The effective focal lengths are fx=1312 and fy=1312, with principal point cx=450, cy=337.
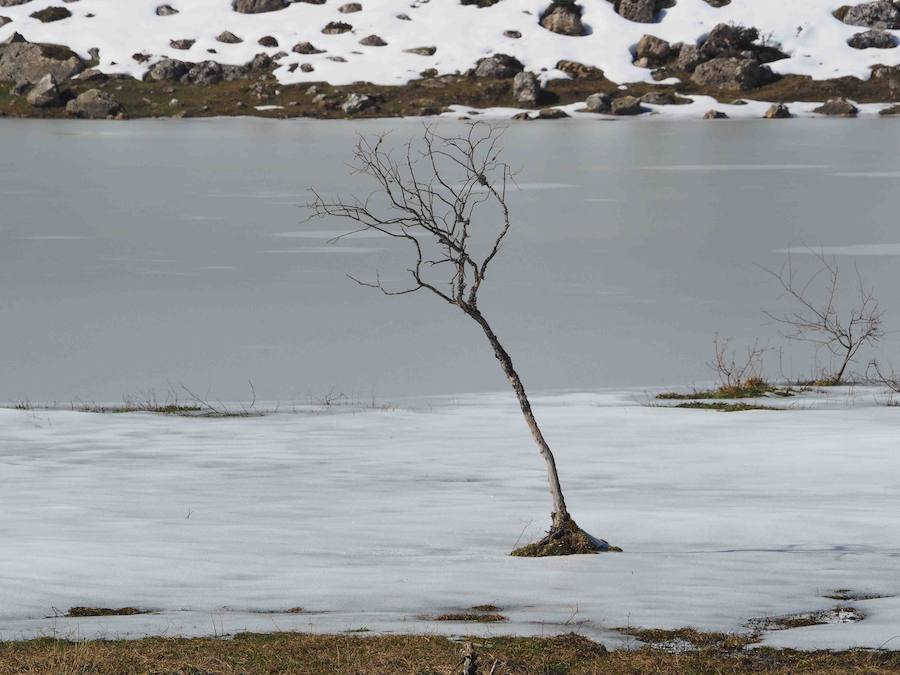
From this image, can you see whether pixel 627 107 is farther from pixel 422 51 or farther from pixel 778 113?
pixel 422 51

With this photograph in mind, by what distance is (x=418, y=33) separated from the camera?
10794 cm

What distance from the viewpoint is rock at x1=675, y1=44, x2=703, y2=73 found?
3957 inches

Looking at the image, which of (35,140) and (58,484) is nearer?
(58,484)

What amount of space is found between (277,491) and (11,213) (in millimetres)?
26197

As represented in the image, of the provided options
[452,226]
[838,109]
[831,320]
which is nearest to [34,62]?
[838,109]

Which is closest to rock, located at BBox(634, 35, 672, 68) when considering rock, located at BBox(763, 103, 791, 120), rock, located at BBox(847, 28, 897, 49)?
rock, located at BBox(847, 28, 897, 49)

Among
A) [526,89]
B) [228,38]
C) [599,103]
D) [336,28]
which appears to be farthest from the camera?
[336,28]

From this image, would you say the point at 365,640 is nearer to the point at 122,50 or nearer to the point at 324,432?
the point at 324,432

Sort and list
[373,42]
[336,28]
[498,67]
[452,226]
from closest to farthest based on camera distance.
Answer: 1. [452,226]
2. [498,67]
3. [373,42]
4. [336,28]

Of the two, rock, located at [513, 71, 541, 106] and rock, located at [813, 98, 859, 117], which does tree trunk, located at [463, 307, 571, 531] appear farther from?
rock, located at [513, 71, 541, 106]

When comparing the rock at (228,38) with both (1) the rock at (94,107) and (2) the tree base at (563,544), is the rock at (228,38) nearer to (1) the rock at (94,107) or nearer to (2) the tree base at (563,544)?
(1) the rock at (94,107)

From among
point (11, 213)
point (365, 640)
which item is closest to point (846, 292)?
point (365, 640)

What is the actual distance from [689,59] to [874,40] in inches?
629

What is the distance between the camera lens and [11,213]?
34906 millimetres
